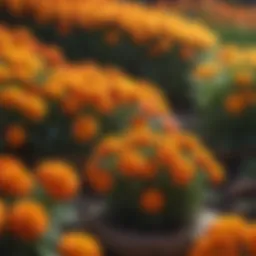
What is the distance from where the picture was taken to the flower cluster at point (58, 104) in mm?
3355

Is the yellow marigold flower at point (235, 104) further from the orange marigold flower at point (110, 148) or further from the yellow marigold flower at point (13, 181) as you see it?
the yellow marigold flower at point (13, 181)

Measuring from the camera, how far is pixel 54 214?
2.91 meters

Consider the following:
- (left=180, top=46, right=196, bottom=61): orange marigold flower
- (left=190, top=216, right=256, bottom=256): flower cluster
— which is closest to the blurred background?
(left=190, top=216, right=256, bottom=256): flower cluster

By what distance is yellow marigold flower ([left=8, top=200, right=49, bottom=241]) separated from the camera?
2531 mm

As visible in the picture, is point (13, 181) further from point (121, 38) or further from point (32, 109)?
point (121, 38)

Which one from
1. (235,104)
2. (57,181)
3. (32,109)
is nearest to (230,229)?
(57,181)

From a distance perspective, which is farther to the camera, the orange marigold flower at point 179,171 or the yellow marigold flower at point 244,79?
the yellow marigold flower at point 244,79

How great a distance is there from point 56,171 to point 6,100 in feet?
2.04

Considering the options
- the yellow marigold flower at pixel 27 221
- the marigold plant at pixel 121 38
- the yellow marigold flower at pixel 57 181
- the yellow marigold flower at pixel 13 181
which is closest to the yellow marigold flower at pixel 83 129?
the yellow marigold flower at pixel 57 181

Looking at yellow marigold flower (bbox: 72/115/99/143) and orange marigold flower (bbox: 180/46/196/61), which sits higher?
orange marigold flower (bbox: 180/46/196/61)

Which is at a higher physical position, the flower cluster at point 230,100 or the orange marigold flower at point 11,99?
the flower cluster at point 230,100

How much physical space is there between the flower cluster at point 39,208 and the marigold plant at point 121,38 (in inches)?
95.1

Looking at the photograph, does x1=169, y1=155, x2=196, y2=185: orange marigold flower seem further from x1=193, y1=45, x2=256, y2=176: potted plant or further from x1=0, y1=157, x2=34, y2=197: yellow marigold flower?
x1=193, y1=45, x2=256, y2=176: potted plant

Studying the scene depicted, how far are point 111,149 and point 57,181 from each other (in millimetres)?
469
